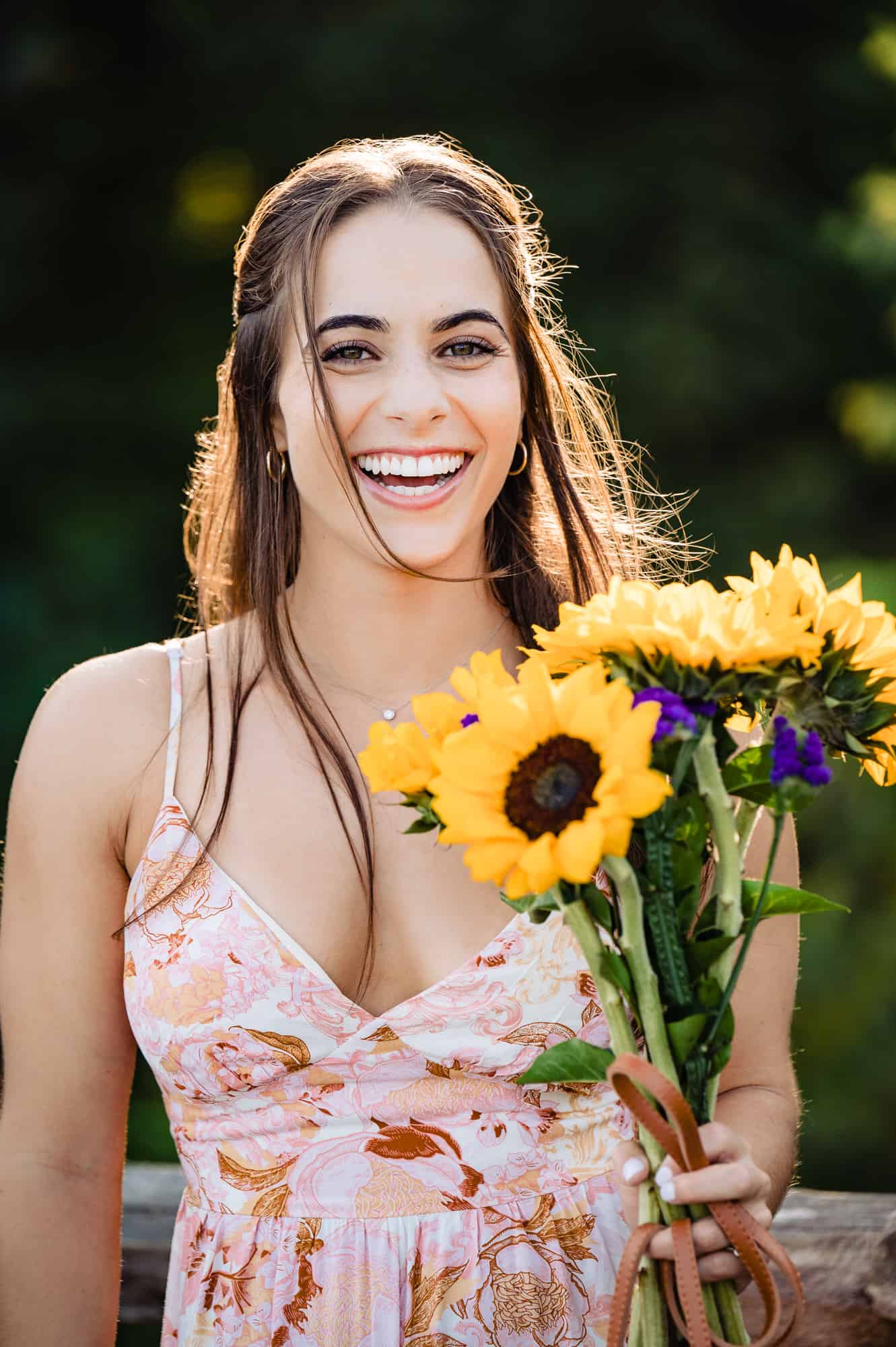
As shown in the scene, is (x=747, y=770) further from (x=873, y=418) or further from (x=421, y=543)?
(x=873, y=418)

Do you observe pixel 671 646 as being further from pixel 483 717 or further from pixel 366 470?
pixel 366 470

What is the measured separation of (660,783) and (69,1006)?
96 cm

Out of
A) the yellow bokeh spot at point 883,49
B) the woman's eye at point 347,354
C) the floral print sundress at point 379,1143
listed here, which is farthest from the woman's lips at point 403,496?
the yellow bokeh spot at point 883,49

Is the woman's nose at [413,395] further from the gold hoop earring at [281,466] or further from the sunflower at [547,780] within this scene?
the sunflower at [547,780]

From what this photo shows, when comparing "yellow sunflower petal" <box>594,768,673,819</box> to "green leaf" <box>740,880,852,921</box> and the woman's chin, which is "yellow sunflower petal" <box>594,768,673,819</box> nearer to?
"green leaf" <box>740,880,852,921</box>

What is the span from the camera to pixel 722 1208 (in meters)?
1.05

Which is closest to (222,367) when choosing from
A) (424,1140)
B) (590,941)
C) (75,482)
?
(424,1140)

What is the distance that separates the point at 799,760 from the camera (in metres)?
0.96

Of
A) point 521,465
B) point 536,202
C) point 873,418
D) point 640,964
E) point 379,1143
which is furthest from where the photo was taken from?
point 536,202

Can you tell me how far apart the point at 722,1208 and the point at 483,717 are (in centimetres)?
41

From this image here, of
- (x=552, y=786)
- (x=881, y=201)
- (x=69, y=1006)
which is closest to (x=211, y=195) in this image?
(x=881, y=201)

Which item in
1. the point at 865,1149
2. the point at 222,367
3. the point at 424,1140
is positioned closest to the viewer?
the point at 424,1140

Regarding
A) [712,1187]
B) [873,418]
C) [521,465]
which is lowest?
[712,1187]

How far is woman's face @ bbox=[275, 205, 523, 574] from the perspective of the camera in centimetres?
159
